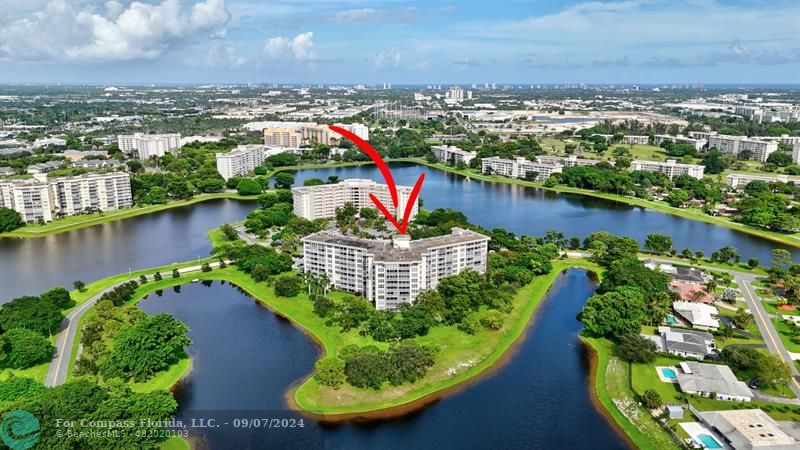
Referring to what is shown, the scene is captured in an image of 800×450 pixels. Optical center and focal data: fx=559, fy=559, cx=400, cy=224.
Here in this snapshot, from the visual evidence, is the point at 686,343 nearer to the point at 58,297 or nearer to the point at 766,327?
the point at 766,327

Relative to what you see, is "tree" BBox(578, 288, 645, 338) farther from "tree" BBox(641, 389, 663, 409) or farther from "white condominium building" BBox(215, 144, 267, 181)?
"white condominium building" BBox(215, 144, 267, 181)

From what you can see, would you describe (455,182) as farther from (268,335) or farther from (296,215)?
(268,335)

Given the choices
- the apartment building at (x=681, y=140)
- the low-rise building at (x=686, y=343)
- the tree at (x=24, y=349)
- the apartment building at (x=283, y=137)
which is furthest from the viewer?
the apartment building at (x=283, y=137)

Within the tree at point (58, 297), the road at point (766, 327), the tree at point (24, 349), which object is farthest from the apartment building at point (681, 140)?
the tree at point (24, 349)

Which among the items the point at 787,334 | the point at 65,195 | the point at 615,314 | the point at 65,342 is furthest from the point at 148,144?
the point at 787,334

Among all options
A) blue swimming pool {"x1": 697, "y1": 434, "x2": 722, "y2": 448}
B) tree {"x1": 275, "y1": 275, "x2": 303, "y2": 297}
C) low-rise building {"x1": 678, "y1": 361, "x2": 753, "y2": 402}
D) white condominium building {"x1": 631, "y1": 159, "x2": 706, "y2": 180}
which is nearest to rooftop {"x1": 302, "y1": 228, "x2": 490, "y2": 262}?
tree {"x1": 275, "y1": 275, "x2": 303, "y2": 297}

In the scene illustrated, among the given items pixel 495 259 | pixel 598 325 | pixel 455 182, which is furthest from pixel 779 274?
pixel 455 182

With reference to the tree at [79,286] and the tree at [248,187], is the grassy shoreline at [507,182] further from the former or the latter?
the tree at [79,286]
